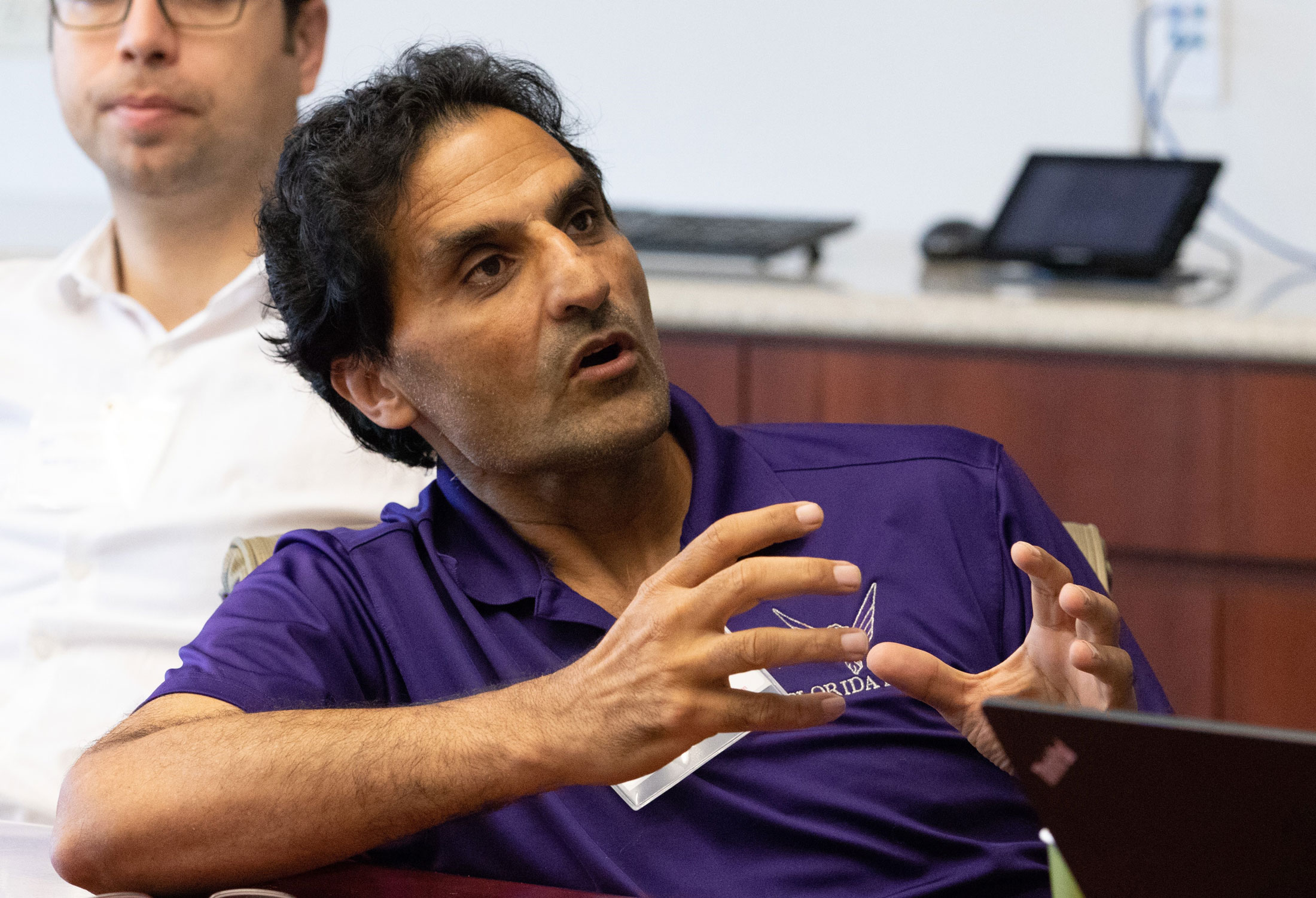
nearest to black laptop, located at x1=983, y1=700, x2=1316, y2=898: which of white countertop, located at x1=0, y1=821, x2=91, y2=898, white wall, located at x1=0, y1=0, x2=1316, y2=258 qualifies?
white countertop, located at x1=0, y1=821, x2=91, y2=898

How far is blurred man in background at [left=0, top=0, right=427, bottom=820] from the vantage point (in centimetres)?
155

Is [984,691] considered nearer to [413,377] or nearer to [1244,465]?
[413,377]

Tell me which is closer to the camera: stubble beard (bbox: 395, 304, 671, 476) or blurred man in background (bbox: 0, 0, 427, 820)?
stubble beard (bbox: 395, 304, 671, 476)

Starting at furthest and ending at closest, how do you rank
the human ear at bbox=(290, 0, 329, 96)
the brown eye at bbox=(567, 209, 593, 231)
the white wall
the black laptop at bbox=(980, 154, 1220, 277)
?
the white wall → the black laptop at bbox=(980, 154, 1220, 277) → the human ear at bbox=(290, 0, 329, 96) → the brown eye at bbox=(567, 209, 593, 231)

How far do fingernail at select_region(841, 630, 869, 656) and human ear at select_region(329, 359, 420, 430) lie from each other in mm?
618

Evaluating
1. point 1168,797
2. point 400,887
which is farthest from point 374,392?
point 1168,797

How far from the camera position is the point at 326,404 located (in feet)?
5.25

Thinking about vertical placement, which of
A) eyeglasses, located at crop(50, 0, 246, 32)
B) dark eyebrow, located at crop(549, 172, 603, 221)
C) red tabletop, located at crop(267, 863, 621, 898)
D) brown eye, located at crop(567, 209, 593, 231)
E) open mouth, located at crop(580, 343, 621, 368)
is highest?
eyeglasses, located at crop(50, 0, 246, 32)

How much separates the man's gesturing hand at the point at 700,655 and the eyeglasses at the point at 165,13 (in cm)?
114

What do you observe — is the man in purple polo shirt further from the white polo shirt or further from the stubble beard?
the white polo shirt

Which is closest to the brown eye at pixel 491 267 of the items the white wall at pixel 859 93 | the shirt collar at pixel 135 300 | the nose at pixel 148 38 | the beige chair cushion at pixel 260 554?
the beige chair cushion at pixel 260 554

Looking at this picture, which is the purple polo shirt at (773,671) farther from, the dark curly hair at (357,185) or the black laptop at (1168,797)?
the black laptop at (1168,797)

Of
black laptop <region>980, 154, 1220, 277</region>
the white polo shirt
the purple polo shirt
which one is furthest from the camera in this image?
black laptop <region>980, 154, 1220, 277</region>

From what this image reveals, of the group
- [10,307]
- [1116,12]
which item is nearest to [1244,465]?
[1116,12]
